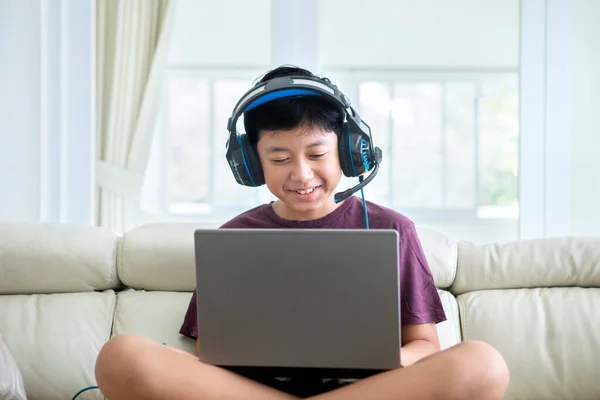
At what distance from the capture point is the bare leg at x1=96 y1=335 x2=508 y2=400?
46.6 inches

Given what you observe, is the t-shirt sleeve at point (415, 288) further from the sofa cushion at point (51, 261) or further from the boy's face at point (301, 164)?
the sofa cushion at point (51, 261)

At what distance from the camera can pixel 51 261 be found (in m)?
1.97

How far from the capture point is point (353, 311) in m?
1.15

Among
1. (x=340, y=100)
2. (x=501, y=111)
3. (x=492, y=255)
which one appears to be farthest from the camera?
(x=501, y=111)

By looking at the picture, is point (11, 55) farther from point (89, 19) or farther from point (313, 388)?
point (313, 388)

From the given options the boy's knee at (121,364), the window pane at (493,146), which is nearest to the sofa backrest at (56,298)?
the boy's knee at (121,364)

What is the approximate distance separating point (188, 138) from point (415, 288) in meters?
2.78

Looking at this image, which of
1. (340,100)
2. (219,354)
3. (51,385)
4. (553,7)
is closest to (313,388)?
(219,354)

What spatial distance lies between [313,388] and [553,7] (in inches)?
77.8

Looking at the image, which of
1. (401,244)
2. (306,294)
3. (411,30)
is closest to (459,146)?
(411,30)

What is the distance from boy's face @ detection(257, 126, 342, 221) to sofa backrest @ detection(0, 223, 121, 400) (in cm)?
69

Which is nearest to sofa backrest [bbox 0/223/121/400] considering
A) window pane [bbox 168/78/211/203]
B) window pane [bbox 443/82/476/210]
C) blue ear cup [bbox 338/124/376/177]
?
blue ear cup [bbox 338/124/376/177]

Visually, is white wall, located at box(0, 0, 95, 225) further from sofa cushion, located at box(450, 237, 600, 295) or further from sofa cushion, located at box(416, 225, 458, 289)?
sofa cushion, located at box(450, 237, 600, 295)

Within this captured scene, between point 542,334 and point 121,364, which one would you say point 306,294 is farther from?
point 542,334
